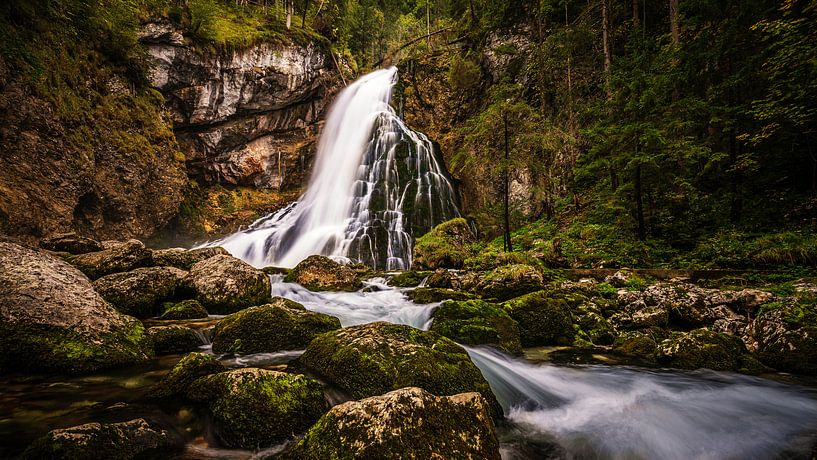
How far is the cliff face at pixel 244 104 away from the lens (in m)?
21.4

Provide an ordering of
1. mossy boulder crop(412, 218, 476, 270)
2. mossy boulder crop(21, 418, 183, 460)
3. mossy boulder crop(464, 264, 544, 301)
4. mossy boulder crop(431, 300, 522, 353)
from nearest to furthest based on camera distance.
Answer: mossy boulder crop(21, 418, 183, 460) < mossy boulder crop(431, 300, 522, 353) < mossy boulder crop(464, 264, 544, 301) < mossy boulder crop(412, 218, 476, 270)

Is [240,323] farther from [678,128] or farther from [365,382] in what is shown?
[678,128]

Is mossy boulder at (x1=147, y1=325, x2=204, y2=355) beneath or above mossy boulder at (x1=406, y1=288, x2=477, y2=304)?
beneath

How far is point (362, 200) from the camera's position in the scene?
2117cm

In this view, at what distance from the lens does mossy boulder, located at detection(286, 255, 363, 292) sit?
432 inches

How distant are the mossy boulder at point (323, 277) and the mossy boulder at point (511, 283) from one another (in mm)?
4412

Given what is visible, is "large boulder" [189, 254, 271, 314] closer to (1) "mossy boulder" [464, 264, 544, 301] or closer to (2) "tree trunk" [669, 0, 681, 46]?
(1) "mossy boulder" [464, 264, 544, 301]

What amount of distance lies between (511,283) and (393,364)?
5772 mm

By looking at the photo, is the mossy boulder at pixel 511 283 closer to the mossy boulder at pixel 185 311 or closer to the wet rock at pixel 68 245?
the mossy boulder at pixel 185 311

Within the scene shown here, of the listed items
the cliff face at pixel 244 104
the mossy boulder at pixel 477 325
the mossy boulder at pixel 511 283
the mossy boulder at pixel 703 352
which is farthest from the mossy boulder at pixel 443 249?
the cliff face at pixel 244 104

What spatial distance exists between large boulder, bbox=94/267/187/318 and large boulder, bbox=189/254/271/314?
0.53 metres

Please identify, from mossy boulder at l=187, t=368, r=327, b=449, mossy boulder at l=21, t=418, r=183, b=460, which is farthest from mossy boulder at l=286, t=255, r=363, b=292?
mossy boulder at l=21, t=418, r=183, b=460

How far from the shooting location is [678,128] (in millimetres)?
9234

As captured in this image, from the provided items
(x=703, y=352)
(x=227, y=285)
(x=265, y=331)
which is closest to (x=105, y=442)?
(x=265, y=331)
